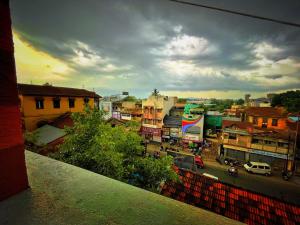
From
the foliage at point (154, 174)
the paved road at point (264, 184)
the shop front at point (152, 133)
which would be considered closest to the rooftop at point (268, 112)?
the paved road at point (264, 184)

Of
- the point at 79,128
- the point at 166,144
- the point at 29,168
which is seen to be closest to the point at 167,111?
the point at 166,144

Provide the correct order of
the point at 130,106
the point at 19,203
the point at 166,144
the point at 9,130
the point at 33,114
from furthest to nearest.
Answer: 1. the point at 130,106
2. the point at 166,144
3. the point at 33,114
4. the point at 9,130
5. the point at 19,203

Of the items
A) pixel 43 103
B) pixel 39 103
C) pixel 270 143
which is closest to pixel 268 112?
pixel 270 143

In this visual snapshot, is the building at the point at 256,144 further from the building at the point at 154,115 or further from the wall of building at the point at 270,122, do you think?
the building at the point at 154,115

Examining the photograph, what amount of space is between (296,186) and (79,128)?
2067 cm

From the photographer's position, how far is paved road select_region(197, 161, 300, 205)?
45.6 ft

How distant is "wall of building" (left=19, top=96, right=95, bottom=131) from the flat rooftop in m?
18.3

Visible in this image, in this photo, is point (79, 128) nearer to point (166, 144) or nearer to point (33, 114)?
point (33, 114)

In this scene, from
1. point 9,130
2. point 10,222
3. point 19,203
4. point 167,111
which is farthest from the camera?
point 167,111

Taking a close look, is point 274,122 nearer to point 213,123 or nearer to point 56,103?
point 213,123

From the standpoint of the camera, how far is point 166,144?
2547 cm

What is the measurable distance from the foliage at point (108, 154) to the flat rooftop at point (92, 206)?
5.28m

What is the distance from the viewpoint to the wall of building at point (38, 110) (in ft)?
50.9

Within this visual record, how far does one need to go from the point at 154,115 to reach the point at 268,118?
16.3 metres
